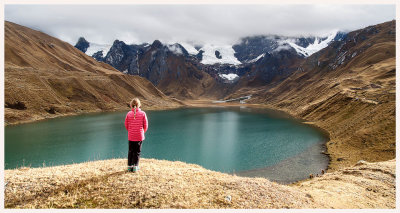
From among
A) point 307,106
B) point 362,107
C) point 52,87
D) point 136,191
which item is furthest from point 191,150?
point 52,87

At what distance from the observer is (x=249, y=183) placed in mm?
10742

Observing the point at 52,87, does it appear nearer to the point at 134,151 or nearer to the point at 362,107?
the point at 134,151

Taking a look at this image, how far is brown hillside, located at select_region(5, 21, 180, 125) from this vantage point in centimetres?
8188

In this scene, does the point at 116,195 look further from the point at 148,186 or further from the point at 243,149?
the point at 243,149

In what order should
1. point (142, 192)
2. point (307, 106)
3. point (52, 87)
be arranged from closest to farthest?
point (142, 192) → point (52, 87) → point (307, 106)

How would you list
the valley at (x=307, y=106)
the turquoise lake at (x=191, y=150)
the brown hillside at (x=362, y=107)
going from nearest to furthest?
1. the valley at (x=307, y=106)
2. the turquoise lake at (x=191, y=150)
3. the brown hillside at (x=362, y=107)

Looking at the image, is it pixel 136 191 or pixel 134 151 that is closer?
pixel 136 191

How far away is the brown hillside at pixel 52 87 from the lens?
81875mm

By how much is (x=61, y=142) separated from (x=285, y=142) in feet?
161

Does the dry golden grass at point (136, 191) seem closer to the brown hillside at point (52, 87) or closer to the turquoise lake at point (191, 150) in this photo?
the turquoise lake at point (191, 150)

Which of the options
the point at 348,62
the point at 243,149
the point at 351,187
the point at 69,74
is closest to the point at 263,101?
the point at 348,62

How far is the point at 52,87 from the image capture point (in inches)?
4087

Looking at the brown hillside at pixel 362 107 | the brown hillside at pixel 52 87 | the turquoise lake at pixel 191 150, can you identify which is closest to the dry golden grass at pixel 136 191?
the turquoise lake at pixel 191 150

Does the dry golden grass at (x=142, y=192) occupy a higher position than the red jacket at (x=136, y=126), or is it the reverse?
the red jacket at (x=136, y=126)
